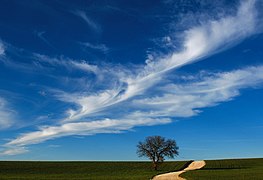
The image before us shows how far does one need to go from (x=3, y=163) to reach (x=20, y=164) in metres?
5.97

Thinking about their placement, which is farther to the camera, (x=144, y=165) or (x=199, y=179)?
(x=144, y=165)

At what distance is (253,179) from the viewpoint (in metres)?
45.3

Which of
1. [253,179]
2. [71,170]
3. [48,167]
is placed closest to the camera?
[253,179]

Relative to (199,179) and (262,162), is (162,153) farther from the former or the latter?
(199,179)

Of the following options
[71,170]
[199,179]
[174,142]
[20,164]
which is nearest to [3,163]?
[20,164]

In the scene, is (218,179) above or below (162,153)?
below

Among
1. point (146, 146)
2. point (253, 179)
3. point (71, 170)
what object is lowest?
point (253, 179)

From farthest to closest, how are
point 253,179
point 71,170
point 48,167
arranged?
point 48,167
point 71,170
point 253,179

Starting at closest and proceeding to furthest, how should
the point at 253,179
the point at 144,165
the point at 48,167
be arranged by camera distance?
the point at 253,179, the point at 48,167, the point at 144,165

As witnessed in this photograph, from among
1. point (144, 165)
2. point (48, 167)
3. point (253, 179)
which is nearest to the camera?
Result: point (253, 179)

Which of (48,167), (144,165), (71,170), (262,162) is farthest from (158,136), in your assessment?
(262,162)

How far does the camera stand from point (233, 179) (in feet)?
153

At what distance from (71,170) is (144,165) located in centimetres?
2386

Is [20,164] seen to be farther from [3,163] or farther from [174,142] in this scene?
[174,142]
